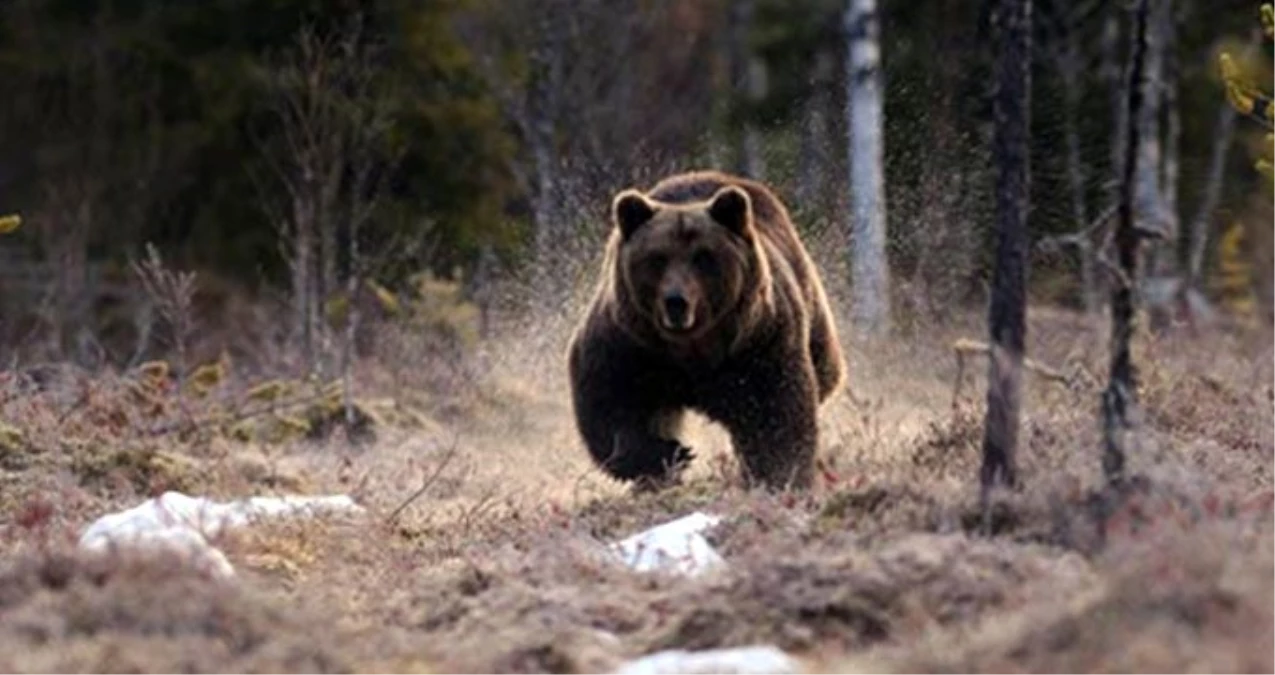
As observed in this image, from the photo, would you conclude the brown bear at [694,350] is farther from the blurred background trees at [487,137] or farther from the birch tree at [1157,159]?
the blurred background trees at [487,137]

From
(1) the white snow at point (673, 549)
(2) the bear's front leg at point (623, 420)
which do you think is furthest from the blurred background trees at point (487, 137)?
(1) the white snow at point (673, 549)

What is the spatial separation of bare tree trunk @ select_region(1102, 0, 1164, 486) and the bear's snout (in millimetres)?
3691

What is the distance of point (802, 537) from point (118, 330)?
19765mm

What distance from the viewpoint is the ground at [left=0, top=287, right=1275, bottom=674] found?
23.6 ft

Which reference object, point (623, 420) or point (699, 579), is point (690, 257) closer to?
point (623, 420)

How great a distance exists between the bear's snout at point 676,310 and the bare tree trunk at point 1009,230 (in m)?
3.12

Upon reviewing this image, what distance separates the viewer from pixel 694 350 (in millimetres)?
12789

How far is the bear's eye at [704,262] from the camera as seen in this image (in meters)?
12.7

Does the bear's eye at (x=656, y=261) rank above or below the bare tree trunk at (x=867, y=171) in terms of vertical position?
above

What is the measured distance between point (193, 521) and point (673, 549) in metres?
2.14

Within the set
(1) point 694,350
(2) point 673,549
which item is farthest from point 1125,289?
(1) point 694,350

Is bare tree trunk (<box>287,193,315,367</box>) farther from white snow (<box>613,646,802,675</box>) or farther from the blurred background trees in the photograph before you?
white snow (<box>613,646,802,675</box>)

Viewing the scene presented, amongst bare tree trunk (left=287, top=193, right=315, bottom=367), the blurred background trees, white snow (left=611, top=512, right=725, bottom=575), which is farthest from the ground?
the blurred background trees

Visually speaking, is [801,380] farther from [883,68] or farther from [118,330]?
[118,330]
